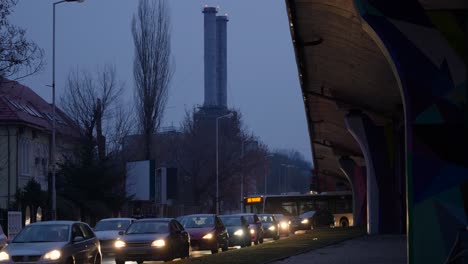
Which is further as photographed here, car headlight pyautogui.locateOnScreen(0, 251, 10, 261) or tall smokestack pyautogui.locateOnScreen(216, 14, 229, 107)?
tall smokestack pyautogui.locateOnScreen(216, 14, 229, 107)

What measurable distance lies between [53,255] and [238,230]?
1970 centimetres

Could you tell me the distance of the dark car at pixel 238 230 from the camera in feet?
132

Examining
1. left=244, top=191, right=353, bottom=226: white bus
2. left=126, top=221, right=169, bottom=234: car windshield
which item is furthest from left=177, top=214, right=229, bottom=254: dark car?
left=244, top=191, right=353, bottom=226: white bus

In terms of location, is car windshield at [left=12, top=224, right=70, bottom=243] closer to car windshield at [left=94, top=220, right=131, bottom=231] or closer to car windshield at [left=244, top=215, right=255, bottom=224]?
car windshield at [left=94, top=220, right=131, bottom=231]

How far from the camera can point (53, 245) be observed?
21.7m

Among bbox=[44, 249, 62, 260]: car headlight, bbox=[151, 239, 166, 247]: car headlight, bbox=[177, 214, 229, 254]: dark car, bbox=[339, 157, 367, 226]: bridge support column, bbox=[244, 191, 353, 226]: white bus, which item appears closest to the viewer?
bbox=[44, 249, 62, 260]: car headlight

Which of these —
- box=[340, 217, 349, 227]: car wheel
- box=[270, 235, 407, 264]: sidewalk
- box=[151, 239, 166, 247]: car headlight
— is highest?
box=[151, 239, 166, 247]: car headlight

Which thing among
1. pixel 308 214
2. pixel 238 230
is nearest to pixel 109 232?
pixel 238 230

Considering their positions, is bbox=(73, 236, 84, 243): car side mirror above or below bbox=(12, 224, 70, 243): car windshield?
below

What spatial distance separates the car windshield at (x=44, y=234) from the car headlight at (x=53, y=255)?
38.1 inches

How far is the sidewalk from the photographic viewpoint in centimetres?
2583

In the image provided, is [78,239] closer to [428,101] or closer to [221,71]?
[428,101]

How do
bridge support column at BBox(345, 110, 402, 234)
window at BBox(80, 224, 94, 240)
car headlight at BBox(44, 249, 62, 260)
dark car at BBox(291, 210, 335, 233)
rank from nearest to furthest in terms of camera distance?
1. car headlight at BBox(44, 249, 62, 260)
2. window at BBox(80, 224, 94, 240)
3. bridge support column at BBox(345, 110, 402, 234)
4. dark car at BBox(291, 210, 335, 233)

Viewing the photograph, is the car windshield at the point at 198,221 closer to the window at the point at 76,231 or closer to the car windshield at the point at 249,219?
the car windshield at the point at 249,219
